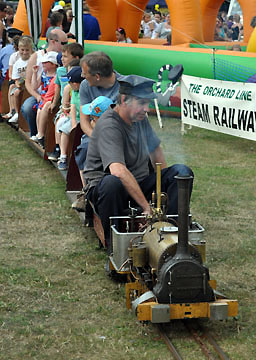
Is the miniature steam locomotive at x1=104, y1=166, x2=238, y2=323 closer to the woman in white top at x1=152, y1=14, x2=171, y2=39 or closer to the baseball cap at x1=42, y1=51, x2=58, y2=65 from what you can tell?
the baseball cap at x1=42, y1=51, x2=58, y2=65

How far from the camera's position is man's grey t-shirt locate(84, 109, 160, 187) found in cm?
512

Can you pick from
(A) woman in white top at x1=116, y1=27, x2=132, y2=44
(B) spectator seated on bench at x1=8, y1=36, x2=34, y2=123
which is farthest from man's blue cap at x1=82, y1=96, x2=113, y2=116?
(A) woman in white top at x1=116, y1=27, x2=132, y2=44

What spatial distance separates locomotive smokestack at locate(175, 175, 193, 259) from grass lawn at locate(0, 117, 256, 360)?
550 millimetres

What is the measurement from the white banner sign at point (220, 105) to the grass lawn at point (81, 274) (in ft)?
3.68

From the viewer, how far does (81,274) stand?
536cm

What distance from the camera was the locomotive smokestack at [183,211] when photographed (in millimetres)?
3984

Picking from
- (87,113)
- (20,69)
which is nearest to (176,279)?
(87,113)

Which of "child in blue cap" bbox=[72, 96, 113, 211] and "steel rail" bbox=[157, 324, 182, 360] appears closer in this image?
"steel rail" bbox=[157, 324, 182, 360]

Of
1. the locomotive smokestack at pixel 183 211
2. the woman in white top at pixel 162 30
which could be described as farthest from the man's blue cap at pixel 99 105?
the woman in white top at pixel 162 30

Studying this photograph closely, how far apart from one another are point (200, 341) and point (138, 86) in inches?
69.6

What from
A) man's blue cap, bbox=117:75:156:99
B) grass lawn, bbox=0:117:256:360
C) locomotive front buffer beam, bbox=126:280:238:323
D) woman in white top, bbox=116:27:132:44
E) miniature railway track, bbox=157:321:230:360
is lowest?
grass lawn, bbox=0:117:256:360

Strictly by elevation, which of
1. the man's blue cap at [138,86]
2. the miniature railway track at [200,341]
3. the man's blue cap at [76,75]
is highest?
the man's blue cap at [138,86]

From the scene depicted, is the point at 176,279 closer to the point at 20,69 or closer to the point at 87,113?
the point at 87,113

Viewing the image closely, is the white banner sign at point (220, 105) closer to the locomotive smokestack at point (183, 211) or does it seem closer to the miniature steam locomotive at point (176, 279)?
the miniature steam locomotive at point (176, 279)
